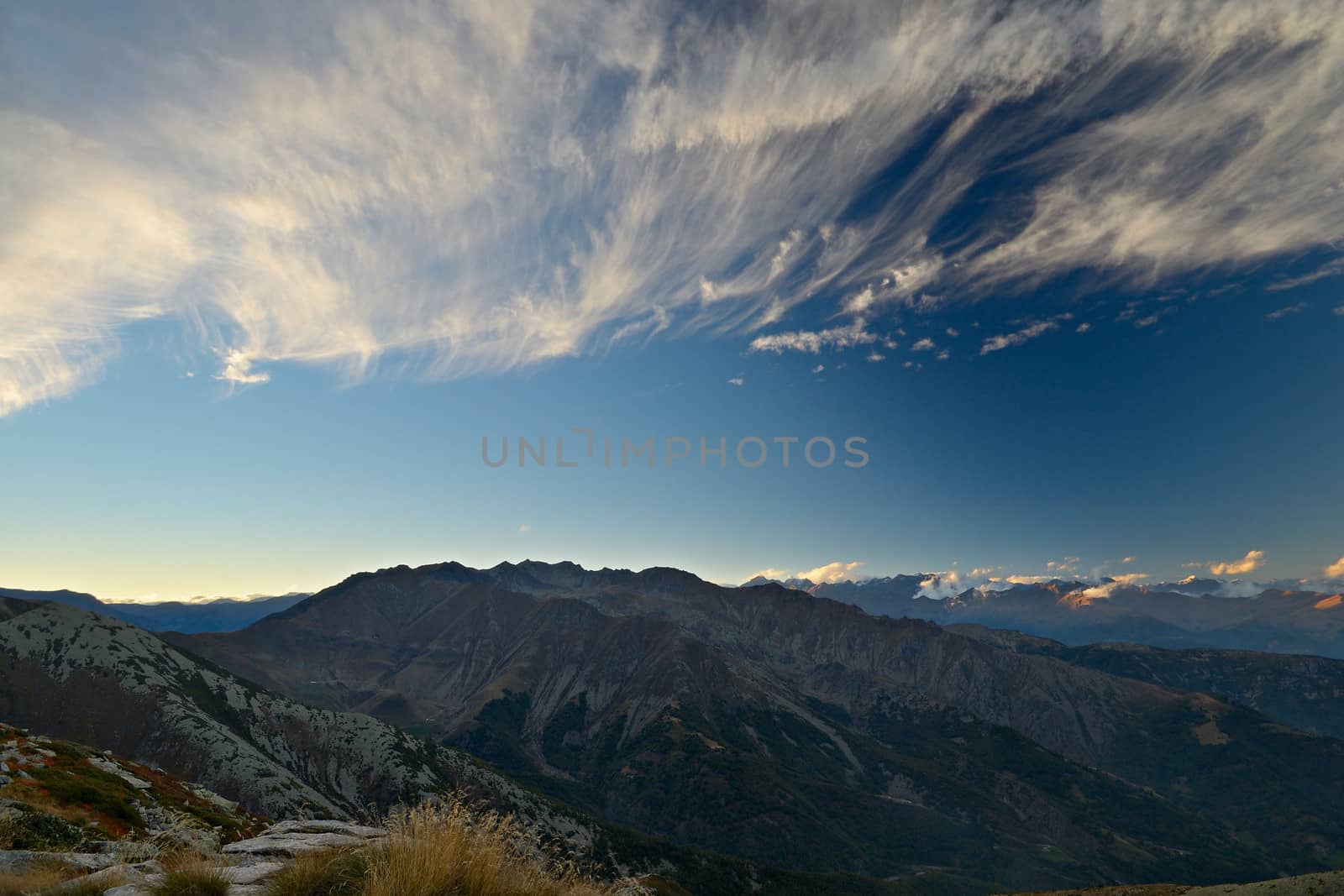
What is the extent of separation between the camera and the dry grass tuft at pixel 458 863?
6.70 metres

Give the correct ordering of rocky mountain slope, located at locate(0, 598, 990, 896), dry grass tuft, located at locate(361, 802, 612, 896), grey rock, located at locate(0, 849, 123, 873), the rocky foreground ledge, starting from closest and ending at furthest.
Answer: dry grass tuft, located at locate(361, 802, 612, 896), the rocky foreground ledge, grey rock, located at locate(0, 849, 123, 873), rocky mountain slope, located at locate(0, 598, 990, 896)

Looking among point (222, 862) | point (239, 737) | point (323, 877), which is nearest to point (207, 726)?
point (239, 737)

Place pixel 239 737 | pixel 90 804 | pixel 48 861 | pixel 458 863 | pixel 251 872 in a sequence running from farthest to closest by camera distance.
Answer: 1. pixel 239 737
2. pixel 90 804
3. pixel 48 861
4. pixel 251 872
5. pixel 458 863

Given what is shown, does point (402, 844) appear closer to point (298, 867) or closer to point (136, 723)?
point (298, 867)

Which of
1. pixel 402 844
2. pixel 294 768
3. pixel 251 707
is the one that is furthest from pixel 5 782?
pixel 251 707

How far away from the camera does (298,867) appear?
24.6ft

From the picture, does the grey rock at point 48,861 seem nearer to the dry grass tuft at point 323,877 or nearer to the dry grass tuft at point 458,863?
the dry grass tuft at point 323,877

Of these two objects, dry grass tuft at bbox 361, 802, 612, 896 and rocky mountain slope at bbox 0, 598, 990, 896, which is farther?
rocky mountain slope at bbox 0, 598, 990, 896

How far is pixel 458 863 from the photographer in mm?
6996

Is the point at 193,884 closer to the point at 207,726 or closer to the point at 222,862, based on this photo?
the point at 222,862

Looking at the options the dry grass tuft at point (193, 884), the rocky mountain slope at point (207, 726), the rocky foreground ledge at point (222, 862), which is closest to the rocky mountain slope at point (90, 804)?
the rocky foreground ledge at point (222, 862)

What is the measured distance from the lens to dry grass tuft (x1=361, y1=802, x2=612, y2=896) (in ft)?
22.0

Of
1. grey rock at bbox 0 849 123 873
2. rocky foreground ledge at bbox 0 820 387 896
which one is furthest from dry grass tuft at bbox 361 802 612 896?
grey rock at bbox 0 849 123 873

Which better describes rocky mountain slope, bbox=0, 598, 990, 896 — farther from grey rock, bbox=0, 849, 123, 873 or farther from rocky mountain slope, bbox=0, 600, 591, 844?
grey rock, bbox=0, 849, 123, 873
